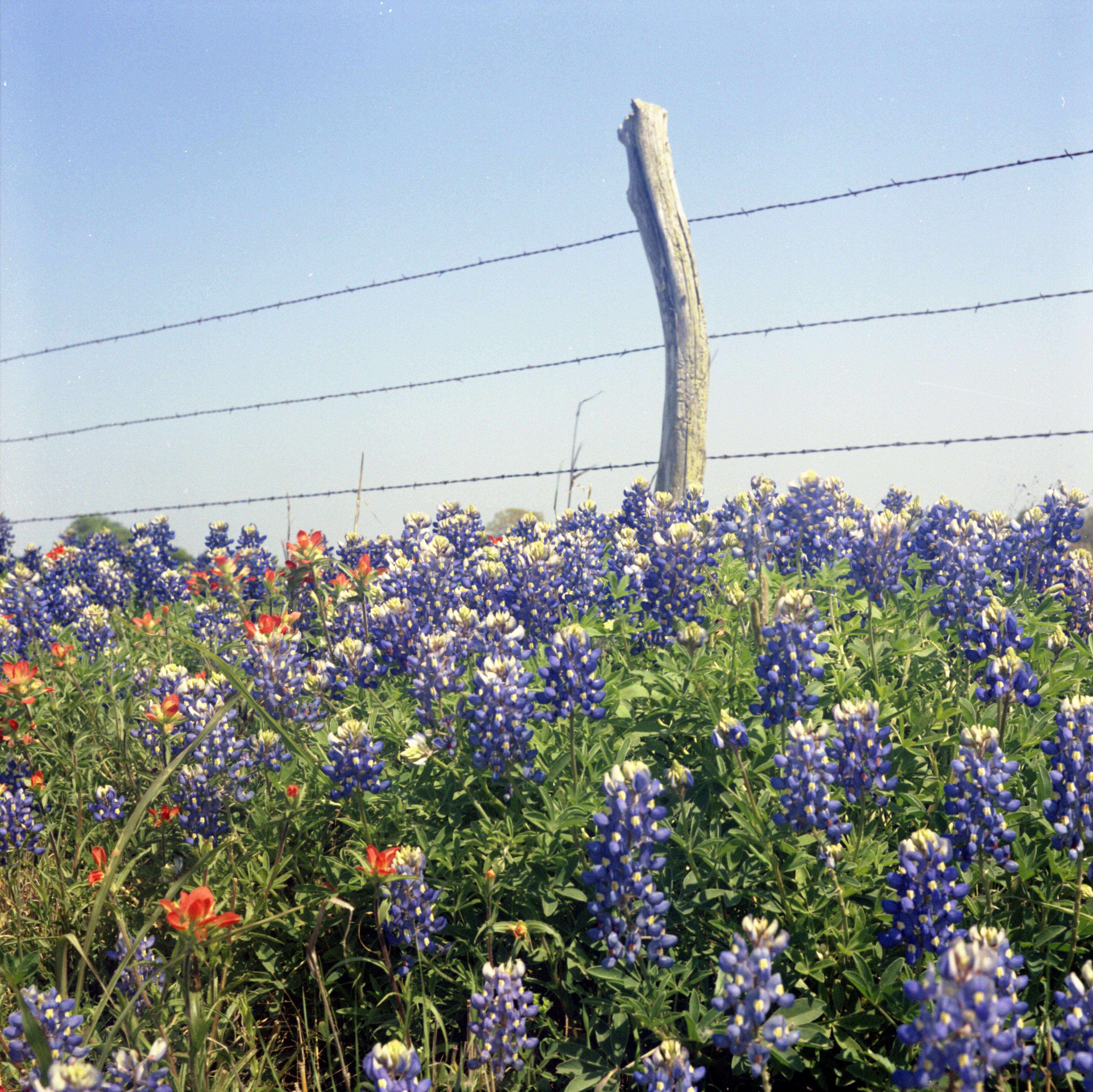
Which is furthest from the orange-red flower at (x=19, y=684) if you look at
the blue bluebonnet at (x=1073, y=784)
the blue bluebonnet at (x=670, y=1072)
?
the blue bluebonnet at (x=1073, y=784)

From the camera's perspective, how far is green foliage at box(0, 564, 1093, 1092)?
2492 mm

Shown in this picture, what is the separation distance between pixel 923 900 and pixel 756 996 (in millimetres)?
589

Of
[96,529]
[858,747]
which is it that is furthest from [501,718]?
[96,529]

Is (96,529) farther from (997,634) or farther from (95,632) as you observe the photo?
(997,634)

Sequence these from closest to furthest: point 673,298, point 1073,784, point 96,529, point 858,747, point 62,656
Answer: point 1073,784
point 858,747
point 62,656
point 673,298
point 96,529

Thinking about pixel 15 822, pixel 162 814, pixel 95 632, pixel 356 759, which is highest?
pixel 95 632

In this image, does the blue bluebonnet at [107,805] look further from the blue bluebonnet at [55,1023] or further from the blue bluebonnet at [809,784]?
the blue bluebonnet at [809,784]

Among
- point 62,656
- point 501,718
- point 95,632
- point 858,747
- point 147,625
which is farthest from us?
point 95,632

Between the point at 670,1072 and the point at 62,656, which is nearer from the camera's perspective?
the point at 670,1072

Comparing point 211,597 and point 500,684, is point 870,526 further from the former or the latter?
point 211,597

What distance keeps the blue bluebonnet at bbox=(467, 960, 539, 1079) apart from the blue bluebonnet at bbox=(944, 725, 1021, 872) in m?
1.22

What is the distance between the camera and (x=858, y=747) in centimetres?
258

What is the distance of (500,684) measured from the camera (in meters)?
2.84

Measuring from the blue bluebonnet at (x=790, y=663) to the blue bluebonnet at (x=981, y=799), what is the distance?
470 millimetres
